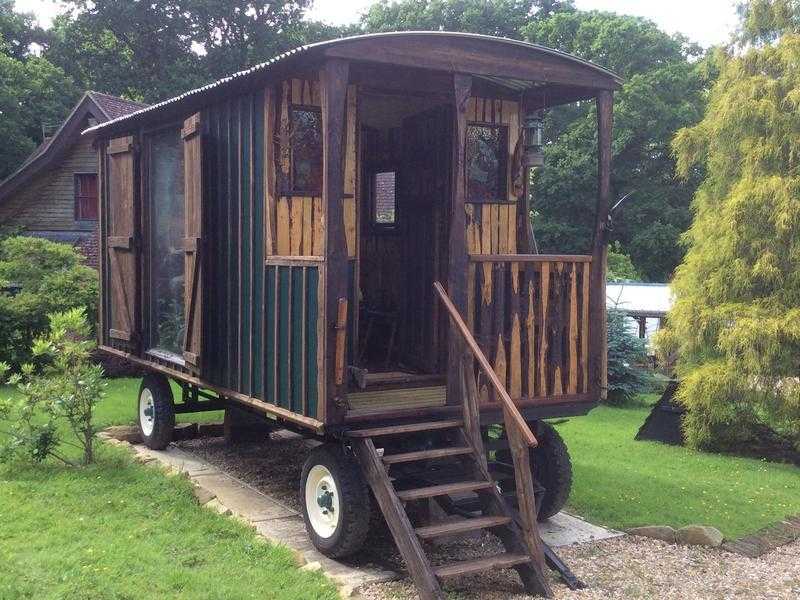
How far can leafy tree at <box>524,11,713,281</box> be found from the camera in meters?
28.4

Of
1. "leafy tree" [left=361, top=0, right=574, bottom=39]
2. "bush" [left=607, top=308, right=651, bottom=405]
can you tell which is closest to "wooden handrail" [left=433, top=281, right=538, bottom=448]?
"bush" [left=607, top=308, right=651, bottom=405]

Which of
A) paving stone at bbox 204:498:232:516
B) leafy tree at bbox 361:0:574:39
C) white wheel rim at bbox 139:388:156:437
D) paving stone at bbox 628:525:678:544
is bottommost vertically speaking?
paving stone at bbox 628:525:678:544

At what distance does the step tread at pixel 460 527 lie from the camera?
5340 mm

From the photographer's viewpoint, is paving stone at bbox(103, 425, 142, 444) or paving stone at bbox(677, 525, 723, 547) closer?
paving stone at bbox(677, 525, 723, 547)

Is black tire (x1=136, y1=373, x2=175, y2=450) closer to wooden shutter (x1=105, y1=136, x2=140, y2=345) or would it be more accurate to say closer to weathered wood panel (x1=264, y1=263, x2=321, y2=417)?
wooden shutter (x1=105, y1=136, x2=140, y2=345)

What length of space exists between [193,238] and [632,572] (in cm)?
446

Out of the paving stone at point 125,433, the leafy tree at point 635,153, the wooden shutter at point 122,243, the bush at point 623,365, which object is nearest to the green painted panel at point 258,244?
the wooden shutter at point 122,243

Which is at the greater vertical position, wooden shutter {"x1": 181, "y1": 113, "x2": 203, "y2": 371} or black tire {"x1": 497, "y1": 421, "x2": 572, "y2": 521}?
wooden shutter {"x1": 181, "y1": 113, "x2": 203, "y2": 371}

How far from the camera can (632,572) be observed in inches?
234

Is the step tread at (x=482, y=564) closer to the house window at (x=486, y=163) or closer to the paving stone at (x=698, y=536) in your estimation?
the paving stone at (x=698, y=536)

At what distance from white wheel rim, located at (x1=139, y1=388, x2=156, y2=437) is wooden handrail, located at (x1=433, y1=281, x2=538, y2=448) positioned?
427 centimetres

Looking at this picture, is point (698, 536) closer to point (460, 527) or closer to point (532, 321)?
point (532, 321)

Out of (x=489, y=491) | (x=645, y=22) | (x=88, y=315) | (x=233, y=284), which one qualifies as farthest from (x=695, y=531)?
(x=645, y=22)

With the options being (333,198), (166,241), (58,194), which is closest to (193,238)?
(166,241)
